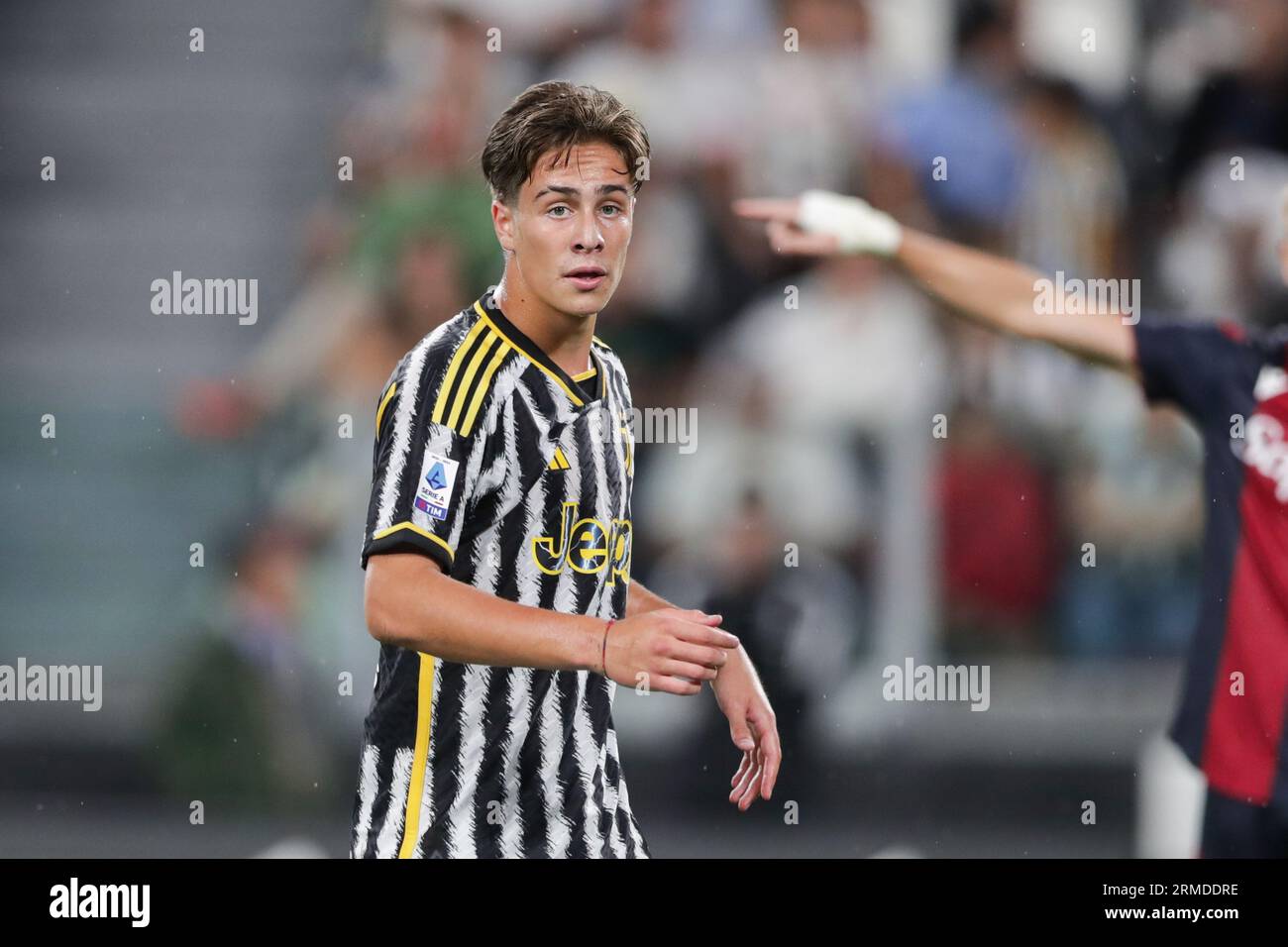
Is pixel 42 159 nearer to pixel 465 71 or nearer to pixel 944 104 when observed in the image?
pixel 465 71

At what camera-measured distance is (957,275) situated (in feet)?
12.1

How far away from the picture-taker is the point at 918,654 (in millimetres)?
5211

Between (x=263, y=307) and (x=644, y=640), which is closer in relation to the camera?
(x=644, y=640)

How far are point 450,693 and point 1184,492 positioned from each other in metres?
3.41

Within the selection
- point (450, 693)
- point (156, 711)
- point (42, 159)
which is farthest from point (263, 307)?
point (450, 693)

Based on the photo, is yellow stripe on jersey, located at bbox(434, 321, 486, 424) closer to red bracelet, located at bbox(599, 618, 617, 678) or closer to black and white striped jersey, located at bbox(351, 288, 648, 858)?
black and white striped jersey, located at bbox(351, 288, 648, 858)

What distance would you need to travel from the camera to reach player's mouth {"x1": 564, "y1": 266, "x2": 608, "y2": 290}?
113 inches

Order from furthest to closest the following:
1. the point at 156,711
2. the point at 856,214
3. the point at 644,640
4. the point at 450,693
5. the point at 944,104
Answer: the point at 944,104 < the point at 156,711 < the point at 856,214 < the point at 450,693 < the point at 644,640

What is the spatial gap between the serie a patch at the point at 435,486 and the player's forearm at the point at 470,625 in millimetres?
100

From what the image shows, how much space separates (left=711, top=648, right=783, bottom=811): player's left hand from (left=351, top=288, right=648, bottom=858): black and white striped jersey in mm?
263

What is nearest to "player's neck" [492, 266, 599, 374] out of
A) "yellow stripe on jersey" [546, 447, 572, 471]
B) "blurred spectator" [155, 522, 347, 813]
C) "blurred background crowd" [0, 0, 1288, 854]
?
"yellow stripe on jersey" [546, 447, 572, 471]

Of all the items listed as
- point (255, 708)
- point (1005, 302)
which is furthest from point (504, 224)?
point (255, 708)

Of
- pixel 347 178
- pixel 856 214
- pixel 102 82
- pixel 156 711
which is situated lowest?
pixel 156 711

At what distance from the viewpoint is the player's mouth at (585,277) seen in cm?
287
